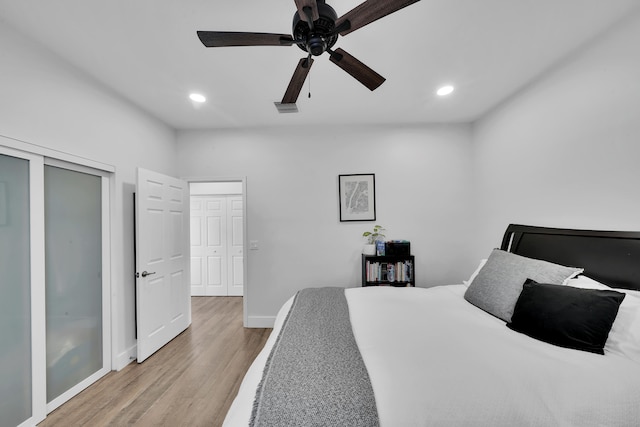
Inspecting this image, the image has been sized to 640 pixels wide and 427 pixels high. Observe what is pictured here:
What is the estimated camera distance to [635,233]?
1.58 metres

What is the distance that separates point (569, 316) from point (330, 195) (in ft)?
8.27

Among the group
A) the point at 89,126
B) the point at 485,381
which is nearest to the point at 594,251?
the point at 485,381

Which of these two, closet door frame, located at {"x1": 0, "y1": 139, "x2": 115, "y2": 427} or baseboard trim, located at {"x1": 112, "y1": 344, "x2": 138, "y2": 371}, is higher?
closet door frame, located at {"x1": 0, "y1": 139, "x2": 115, "y2": 427}

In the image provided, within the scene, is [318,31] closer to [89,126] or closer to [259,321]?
[89,126]

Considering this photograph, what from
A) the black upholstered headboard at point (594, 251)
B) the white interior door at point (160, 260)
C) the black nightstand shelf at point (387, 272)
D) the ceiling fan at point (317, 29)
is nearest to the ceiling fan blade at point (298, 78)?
the ceiling fan at point (317, 29)

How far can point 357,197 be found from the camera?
341 centimetres

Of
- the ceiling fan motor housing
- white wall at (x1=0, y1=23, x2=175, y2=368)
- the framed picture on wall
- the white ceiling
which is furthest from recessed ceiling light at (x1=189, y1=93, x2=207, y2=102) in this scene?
the framed picture on wall

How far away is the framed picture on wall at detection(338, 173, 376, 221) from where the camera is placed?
3406 millimetres

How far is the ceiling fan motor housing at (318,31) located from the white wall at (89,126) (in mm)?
1944

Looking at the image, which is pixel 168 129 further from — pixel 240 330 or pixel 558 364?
pixel 558 364

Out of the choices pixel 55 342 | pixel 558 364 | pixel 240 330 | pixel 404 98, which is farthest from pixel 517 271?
pixel 55 342

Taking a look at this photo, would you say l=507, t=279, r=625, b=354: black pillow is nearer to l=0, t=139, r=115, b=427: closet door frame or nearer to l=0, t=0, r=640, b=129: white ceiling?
l=0, t=0, r=640, b=129: white ceiling

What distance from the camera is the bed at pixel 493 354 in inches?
35.2

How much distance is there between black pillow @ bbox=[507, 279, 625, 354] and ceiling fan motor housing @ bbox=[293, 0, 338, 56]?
1862 mm
